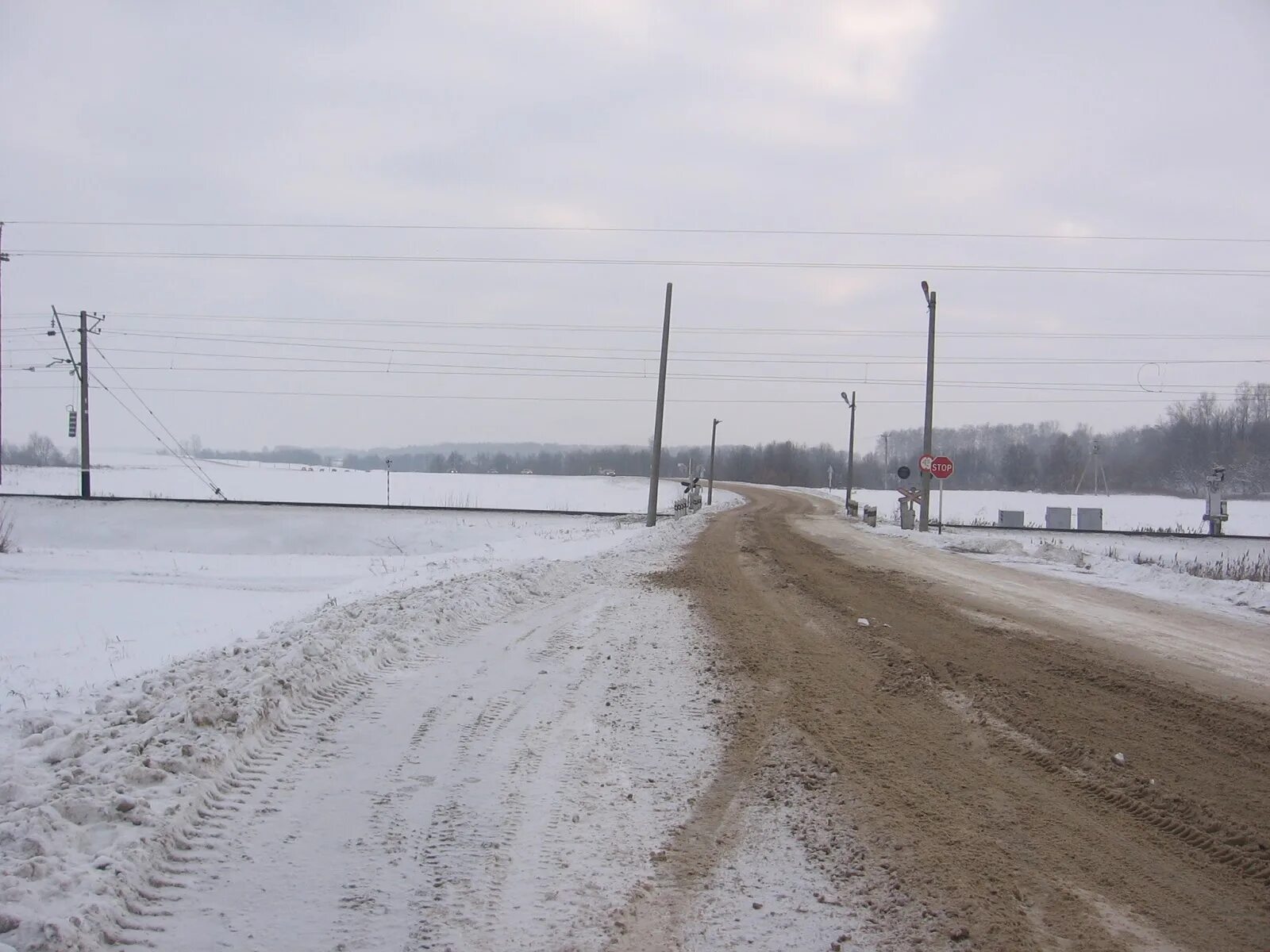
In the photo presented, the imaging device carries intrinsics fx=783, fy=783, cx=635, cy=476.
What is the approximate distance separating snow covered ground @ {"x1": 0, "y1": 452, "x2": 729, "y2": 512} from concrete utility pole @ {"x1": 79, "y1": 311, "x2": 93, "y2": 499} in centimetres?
539

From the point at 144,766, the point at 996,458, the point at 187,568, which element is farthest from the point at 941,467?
the point at 996,458

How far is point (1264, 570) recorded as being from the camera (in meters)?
17.4

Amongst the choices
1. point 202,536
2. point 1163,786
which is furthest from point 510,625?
point 202,536

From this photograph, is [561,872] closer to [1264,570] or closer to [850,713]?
[850,713]

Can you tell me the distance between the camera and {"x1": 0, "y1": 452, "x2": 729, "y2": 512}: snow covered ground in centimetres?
5156

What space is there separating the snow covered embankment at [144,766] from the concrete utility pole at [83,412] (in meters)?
37.7

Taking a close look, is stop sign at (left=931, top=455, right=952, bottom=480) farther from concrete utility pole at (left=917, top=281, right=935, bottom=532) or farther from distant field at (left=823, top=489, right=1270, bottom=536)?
distant field at (left=823, top=489, right=1270, bottom=536)

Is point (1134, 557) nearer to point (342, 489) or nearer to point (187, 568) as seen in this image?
point (187, 568)

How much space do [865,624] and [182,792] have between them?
7.87 m

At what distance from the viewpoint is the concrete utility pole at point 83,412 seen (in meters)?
38.1

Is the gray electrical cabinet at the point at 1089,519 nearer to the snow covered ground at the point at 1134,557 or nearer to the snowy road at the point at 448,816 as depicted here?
the snow covered ground at the point at 1134,557

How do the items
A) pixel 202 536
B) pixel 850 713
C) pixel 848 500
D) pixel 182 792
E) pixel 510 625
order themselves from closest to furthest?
pixel 182 792, pixel 850 713, pixel 510 625, pixel 202 536, pixel 848 500

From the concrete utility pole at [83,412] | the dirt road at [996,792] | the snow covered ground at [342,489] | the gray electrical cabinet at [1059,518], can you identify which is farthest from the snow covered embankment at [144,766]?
the gray electrical cabinet at [1059,518]

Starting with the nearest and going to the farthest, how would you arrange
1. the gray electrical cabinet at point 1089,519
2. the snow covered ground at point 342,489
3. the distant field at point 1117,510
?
the gray electrical cabinet at point 1089,519
the distant field at point 1117,510
the snow covered ground at point 342,489
